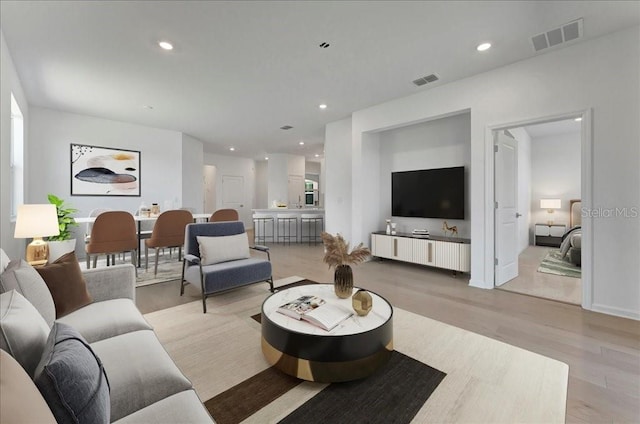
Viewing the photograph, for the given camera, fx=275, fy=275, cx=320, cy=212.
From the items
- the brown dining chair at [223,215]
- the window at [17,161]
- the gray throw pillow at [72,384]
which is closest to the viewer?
the gray throw pillow at [72,384]

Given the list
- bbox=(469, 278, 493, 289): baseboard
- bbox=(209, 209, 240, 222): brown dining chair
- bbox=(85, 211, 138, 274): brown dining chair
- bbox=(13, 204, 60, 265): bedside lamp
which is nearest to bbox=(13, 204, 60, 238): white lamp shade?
bbox=(13, 204, 60, 265): bedside lamp

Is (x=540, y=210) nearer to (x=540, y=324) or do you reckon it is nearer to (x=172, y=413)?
(x=540, y=324)

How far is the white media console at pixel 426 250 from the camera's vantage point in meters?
3.96

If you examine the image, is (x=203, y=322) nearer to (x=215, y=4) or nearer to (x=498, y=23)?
(x=215, y=4)

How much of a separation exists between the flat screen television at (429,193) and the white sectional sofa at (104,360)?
424 centimetres

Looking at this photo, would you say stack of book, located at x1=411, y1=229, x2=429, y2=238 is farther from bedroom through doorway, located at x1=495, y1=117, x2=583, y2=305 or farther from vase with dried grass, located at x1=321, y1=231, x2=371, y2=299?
vase with dried grass, located at x1=321, y1=231, x2=371, y2=299

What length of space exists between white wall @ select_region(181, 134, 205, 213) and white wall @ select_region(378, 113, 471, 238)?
4.73 meters

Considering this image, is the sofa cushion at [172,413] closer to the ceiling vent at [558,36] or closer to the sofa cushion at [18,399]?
the sofa cushion at [18,399]

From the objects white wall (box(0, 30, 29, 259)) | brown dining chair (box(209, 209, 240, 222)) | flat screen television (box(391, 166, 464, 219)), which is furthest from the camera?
brown dining chair (box(209, 209, 240, 222))

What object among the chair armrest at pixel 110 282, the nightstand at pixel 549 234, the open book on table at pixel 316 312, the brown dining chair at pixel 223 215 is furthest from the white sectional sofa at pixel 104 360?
the nightstand at pixel 549 234

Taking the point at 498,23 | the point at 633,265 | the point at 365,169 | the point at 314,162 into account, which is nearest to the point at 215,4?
the point at 498,23

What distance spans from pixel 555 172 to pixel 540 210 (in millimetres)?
1019

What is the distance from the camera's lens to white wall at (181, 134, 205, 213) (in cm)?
679

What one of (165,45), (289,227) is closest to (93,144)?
(165,45)
